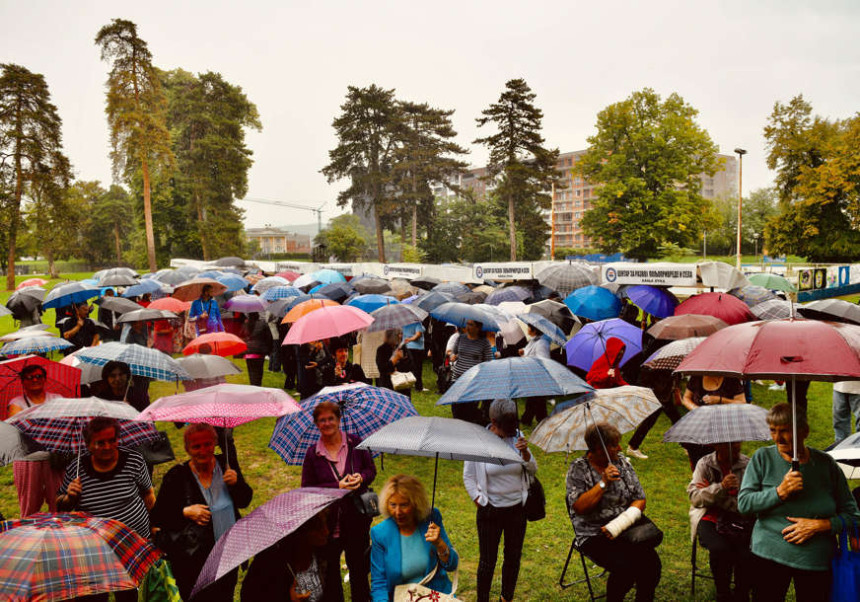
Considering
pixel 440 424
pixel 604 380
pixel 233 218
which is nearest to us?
pixel 440 424

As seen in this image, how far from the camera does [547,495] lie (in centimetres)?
629

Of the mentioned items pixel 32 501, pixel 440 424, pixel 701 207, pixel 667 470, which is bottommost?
pixel 667 470

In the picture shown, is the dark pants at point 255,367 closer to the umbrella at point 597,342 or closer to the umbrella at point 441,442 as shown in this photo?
the umbrella at point 597,342

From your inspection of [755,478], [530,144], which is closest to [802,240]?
[530,144]

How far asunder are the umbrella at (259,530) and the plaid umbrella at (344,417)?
127 centimetres

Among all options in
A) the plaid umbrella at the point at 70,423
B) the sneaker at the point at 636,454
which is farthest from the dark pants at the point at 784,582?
the sneaker at the point at 636,454

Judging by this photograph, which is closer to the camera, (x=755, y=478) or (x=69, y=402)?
(x=755, y=478)

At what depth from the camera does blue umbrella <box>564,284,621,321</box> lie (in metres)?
9.94

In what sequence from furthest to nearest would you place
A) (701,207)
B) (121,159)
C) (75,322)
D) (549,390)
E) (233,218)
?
(233,218), (701,207), (121,159), (75,322), (549,390)

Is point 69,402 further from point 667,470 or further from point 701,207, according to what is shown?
point 701,207

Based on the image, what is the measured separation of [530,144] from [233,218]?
2354cm

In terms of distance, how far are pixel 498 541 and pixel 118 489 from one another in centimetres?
255

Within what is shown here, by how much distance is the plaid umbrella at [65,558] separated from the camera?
7.08 feet

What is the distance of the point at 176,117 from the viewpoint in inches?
1876
